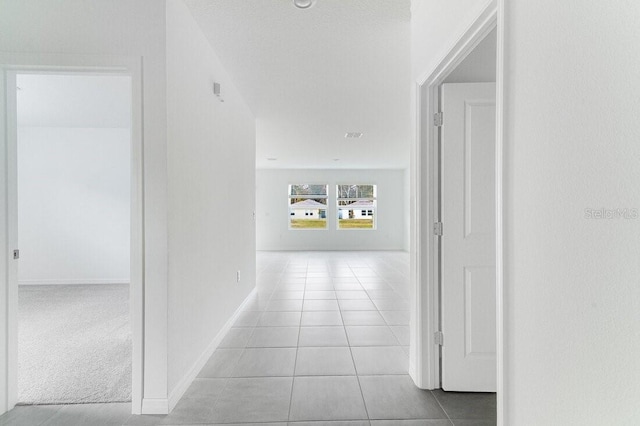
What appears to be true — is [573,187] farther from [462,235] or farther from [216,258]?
[216,258]

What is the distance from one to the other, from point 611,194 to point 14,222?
2.89 metres

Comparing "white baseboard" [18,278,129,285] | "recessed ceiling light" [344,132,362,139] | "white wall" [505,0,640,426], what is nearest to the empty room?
"white wall" [505,0,640,426]

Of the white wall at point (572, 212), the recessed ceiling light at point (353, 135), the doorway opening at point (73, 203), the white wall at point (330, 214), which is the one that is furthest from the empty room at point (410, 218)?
the white wall at point (330, 214)

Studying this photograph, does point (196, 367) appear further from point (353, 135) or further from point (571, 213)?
point (353, 135)

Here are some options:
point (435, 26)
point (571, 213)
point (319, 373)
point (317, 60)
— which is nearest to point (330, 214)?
point (317, 60)

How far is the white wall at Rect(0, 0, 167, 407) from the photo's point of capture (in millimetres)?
1910

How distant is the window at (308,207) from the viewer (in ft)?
34.7

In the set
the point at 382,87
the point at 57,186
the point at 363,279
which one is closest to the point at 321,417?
the point at 382,87

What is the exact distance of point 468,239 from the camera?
2.14 meters

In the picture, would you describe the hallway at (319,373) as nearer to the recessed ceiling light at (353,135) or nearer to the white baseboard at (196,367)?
the white baseboard at (196,367)

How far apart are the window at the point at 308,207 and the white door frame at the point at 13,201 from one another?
858 centimetres

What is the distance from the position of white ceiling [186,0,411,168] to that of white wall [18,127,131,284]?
2.62m

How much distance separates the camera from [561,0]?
927 mm

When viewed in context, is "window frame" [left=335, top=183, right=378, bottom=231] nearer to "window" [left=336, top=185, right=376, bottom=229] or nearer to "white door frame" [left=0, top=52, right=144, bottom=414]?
"window" [left=336, top=185, right=376, bottom=229]
